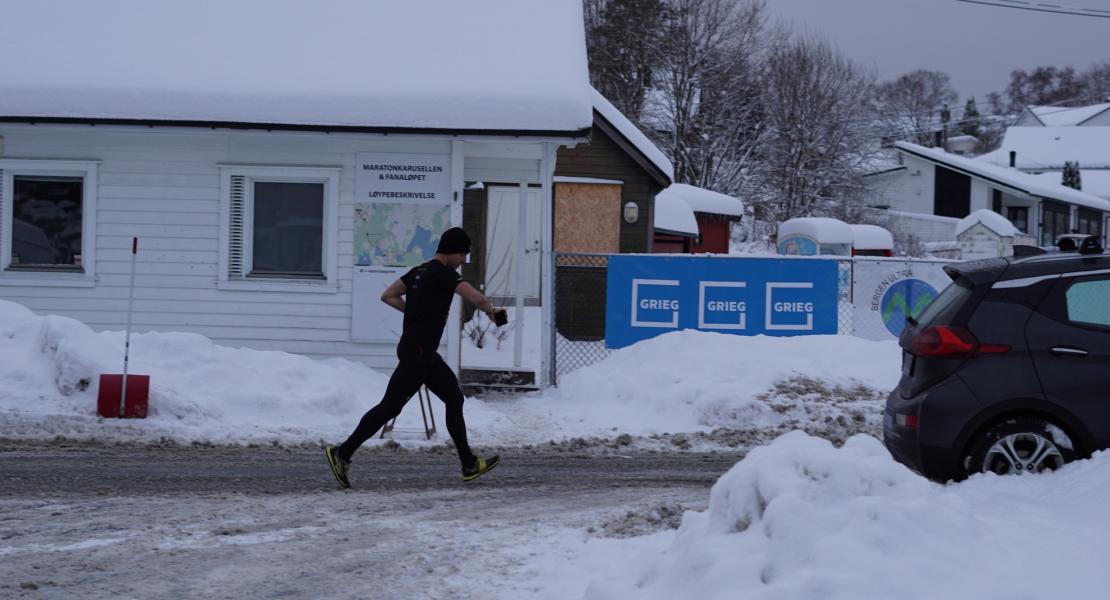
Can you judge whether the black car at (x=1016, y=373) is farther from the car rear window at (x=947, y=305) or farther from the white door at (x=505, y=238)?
the white door at (x=505, y=238)

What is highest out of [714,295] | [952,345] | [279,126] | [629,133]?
[629,133]

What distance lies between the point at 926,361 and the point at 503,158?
25.6ft

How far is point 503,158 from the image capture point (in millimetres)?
14406

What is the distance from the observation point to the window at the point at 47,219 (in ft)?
46.1

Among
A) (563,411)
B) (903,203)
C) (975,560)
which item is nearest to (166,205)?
(563,411)

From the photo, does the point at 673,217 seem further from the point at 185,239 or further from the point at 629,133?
the point at 185,239

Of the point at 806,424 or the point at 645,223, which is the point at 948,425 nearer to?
the point at 806,424

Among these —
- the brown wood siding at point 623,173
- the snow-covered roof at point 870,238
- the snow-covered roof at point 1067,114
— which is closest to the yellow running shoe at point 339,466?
the brown wood siding at point 623,173

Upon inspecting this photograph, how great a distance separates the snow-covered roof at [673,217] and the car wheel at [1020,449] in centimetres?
1803

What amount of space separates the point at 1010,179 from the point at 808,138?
14635 millimetres

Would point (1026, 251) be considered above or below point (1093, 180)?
below

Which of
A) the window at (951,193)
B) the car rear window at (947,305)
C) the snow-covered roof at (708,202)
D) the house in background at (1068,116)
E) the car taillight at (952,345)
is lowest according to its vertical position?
the car taillight at (952,345)

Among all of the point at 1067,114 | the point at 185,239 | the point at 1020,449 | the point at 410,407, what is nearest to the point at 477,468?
the point at 1020,449

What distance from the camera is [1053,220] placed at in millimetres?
60594
